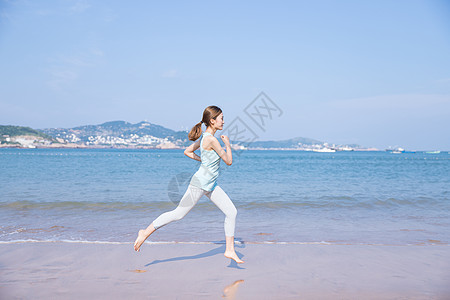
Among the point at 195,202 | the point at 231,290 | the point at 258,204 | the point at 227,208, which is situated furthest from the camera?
the point at 258,204

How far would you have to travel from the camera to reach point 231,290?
3.74 metres

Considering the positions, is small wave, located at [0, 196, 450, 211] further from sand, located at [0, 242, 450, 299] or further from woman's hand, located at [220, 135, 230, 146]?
woman's hand, located at [220, 135, 230, 146]

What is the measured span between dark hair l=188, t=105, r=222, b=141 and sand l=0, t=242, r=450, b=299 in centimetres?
173

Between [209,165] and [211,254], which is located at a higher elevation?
[209,165]

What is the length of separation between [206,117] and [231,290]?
201 cm

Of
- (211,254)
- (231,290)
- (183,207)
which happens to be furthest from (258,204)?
(231,290)

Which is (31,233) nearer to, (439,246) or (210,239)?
(210,239)

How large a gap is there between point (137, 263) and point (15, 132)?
173101 mm

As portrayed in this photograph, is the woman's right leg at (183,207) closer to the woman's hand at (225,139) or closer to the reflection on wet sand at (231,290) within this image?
the woman's hand at (225,139)

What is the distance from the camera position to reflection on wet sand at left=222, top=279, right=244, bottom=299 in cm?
358

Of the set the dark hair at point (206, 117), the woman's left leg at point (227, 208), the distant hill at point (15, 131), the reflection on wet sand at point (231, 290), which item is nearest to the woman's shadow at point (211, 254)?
the woman's left leg at point (227, 208)

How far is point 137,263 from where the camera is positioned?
185 inches

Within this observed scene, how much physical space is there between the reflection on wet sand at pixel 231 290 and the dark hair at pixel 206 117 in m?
1.81

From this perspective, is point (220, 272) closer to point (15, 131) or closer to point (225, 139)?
point (225, 139)
